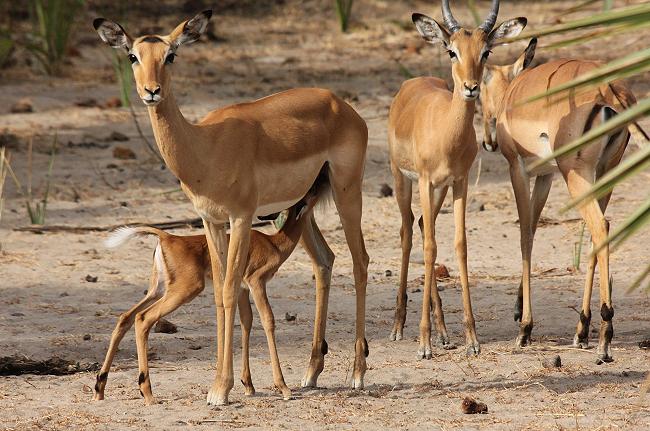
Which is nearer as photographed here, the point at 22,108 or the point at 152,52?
the point at 152,52

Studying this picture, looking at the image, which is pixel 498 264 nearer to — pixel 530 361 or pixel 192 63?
pixel 530 361

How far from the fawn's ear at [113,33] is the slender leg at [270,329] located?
1454 mm

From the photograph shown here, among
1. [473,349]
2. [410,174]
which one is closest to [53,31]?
[410,174]

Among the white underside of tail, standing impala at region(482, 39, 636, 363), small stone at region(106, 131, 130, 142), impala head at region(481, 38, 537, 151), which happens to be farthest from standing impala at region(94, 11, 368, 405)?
small stone at region(106, 131, 130, 142)

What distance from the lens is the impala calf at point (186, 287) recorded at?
6.05 metres

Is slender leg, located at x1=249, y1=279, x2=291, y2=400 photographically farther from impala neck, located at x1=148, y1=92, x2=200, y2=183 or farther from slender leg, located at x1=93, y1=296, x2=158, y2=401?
impala neck, located at x1=148, y1=92, x2=200, y2=183

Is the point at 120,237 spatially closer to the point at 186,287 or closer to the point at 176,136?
the point at 186,287

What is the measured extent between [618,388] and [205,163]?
2.52 m

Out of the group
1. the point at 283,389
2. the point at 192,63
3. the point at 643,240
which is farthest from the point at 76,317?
the point at 192,63

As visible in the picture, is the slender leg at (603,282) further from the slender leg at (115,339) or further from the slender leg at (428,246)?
the slender leg at (115,339)

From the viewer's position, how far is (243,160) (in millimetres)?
5895

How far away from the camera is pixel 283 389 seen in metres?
6.01

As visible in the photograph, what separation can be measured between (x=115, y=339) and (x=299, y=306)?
2.19m

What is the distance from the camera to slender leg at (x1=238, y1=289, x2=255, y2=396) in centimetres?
608
